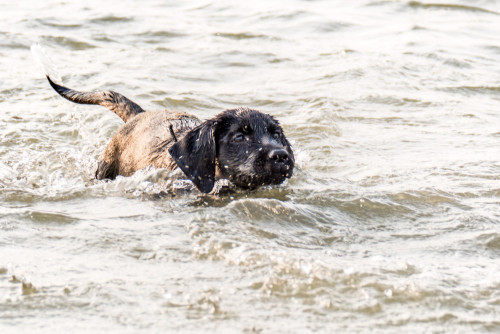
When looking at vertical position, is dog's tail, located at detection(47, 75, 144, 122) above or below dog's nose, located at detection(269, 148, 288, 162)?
above

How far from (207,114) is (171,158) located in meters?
3.36

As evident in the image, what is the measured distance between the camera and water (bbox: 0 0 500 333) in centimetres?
421

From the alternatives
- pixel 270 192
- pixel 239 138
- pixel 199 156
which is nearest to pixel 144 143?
pixel 199 156

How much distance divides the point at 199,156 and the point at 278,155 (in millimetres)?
678

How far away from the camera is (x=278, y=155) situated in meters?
6.14

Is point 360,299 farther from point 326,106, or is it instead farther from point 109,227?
point 326,106

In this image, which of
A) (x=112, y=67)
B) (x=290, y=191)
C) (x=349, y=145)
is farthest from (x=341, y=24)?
(x=290, y=191)

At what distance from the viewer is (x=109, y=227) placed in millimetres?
5570

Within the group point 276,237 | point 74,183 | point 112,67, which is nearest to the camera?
point 276,237

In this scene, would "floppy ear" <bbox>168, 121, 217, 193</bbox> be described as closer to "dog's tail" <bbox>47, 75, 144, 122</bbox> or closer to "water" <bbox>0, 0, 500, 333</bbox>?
"water" <bbox>0, 0, 500, 333</bbox>

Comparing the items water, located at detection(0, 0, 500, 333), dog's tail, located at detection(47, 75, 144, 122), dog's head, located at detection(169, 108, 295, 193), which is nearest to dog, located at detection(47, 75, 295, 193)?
dog's head, located at detection(169, 108, 295, 193)

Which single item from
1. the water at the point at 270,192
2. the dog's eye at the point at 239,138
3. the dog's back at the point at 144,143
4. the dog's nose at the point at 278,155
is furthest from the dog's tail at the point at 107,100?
the dog's nose at the point at 278,155

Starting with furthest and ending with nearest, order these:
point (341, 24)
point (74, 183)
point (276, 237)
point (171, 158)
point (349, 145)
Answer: point (341, 24) → point (349, 145) → point (74, 183) → point (171, 158) → point (276, 237)

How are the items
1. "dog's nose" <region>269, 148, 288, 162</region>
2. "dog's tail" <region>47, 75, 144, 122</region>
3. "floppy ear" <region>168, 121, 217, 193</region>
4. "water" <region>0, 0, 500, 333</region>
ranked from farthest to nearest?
"dog's tail" <region>47, 75, 144, 122</region> → "floppy ear" <region>168, 121, 217, 193</region> → "dog's nose" <region>269, 148, 288, 162</region> → "water" <region>0, 0, 500, 333</region>
